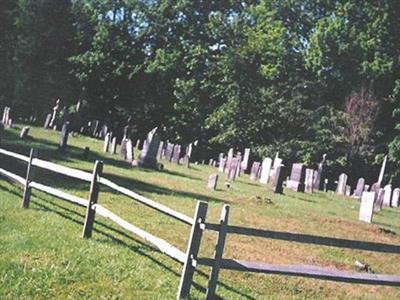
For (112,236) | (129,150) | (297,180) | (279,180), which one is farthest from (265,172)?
(112,236)

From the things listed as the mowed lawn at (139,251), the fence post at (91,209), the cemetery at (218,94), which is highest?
the cemetery at (218,94)

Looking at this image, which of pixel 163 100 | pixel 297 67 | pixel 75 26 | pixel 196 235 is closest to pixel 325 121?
pixel 297 67

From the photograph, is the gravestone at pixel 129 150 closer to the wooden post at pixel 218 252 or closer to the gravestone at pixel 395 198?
the gravestone at pixel 395 198

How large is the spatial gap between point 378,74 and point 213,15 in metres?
17.1

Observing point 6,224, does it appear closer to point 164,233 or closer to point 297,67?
point 164,233

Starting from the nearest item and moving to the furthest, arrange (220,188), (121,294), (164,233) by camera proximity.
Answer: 1. (121,294)
2. (164,233)
3. (220,188)

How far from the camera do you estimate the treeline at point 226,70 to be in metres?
48.0

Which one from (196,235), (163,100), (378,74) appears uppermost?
(378,74)

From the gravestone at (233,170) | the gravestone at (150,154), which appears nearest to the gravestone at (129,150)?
the gravestone at (150,154)

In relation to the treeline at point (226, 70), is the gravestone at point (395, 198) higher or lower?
lower

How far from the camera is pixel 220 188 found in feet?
72.3

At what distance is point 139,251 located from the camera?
941 cm

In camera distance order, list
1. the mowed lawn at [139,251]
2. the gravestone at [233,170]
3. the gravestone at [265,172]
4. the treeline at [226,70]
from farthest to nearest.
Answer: the treeline at [226,70] → the gravestone at [265,172] → the gravestone at [233,170] → the mowed lawn at [139,251]

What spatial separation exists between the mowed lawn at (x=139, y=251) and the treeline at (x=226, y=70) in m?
30.6
